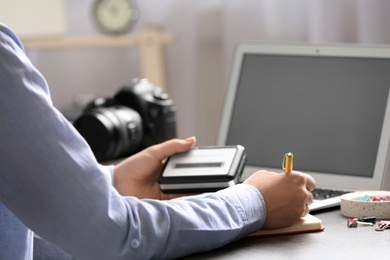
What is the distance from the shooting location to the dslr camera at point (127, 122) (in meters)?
1.39

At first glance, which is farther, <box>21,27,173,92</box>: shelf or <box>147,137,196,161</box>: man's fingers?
<box>21,27,173,92</box>: shelf

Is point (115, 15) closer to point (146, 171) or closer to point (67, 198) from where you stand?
point (146, 171)

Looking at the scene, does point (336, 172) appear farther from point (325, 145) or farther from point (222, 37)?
point (222, 37)

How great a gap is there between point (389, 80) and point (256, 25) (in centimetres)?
110

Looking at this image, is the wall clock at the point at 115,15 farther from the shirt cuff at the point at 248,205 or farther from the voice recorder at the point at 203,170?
the shirt cuff at the point at 248,205

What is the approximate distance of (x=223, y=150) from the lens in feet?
3.07

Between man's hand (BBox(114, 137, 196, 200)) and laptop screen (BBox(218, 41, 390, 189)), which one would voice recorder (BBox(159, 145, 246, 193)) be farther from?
laptop screen (BBox(218, 41, 390, 189))

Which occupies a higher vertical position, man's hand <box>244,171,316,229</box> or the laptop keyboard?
man's hand <box>244,171,316,229</box>

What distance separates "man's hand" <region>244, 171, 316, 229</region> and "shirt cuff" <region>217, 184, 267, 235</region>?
0.01m

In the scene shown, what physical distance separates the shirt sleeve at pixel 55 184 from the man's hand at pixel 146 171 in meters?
0.28

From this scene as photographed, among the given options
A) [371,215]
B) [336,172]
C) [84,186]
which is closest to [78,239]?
[84,186]

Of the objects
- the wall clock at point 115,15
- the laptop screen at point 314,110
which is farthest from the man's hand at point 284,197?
the wall clock at point 115,15

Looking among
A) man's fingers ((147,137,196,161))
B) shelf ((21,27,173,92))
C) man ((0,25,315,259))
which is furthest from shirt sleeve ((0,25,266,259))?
shelf ((21,27,173,92))

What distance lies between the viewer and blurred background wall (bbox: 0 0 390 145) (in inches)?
70.3
